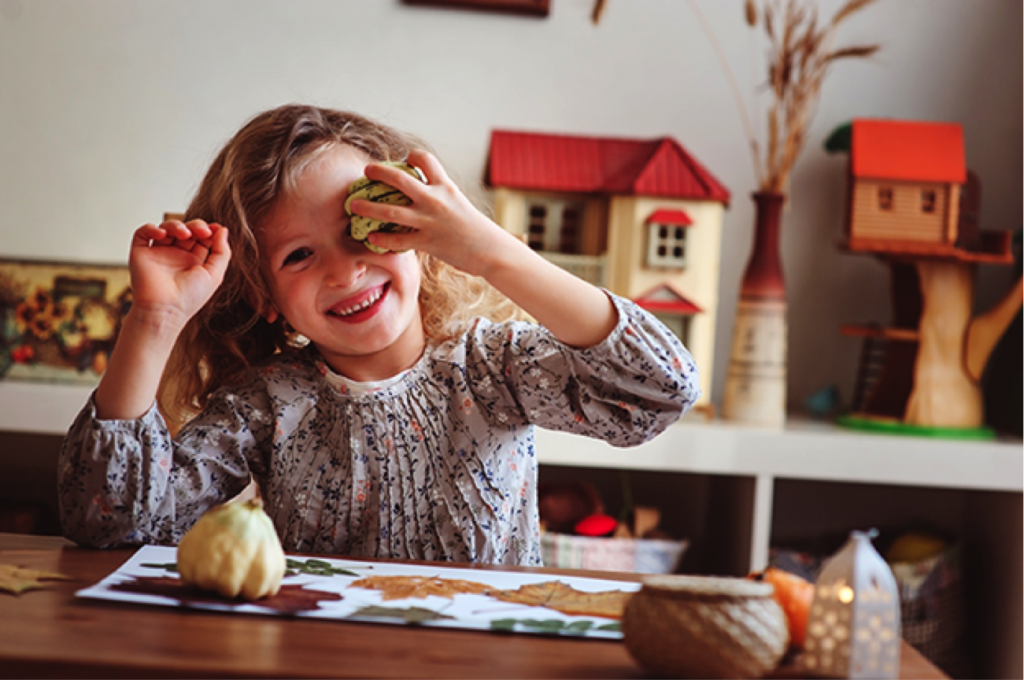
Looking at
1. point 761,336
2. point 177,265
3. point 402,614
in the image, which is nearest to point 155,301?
point 177,265

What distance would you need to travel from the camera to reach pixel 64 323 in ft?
5.82

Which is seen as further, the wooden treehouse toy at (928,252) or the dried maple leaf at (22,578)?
the wooden treehouse toy at (928,252)

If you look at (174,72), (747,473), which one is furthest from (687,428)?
(174,72)

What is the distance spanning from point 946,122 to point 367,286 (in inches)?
59.3

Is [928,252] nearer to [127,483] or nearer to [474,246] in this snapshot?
[474,246]

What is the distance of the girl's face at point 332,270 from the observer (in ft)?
2.99

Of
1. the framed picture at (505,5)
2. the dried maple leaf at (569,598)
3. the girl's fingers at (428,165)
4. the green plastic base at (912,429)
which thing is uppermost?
the framed picture at (505,5)

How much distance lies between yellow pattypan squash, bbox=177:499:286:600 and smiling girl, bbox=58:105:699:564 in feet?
0.65

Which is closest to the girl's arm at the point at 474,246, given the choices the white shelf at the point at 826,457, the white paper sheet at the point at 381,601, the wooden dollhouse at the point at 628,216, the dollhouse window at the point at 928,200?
the white paper sheet at the point at 381,601

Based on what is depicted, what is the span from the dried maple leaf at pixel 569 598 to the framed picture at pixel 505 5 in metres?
1.47

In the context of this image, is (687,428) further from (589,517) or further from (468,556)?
(468,556)

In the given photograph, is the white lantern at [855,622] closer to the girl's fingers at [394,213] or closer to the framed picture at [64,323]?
the girl's fingers at [394,213]

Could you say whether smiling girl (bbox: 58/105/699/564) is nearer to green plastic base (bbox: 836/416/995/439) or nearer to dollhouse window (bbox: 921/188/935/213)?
green plastic base (bbox: 836/416/995/439)

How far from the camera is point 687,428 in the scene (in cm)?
162
